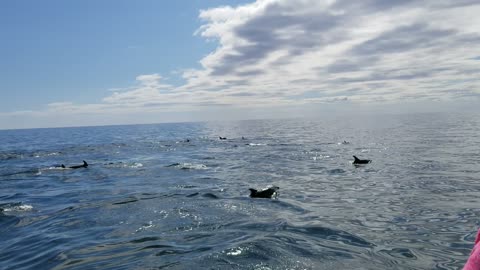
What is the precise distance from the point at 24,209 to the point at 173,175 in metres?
11.8

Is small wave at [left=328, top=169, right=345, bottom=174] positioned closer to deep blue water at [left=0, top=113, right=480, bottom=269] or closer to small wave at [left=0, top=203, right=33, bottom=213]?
deep blue water at [left=0, top=113, right=480, bottom=269]

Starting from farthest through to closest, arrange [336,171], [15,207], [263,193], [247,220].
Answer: [336,171] → [263,193] → [15,207] → [247,220]

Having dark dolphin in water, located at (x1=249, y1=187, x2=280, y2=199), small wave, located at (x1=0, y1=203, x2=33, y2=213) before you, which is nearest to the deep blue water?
small wave, located at (x1=0, y1=203, x2=33, y2=213)

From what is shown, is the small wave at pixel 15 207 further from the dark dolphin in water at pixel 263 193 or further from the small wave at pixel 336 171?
the small wave at pixel 336 171

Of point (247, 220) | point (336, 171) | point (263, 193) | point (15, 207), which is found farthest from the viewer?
point (336, 171)

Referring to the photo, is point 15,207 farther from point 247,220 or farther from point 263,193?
point 263,193

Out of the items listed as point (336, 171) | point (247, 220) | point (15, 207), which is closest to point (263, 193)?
point (247, 220)

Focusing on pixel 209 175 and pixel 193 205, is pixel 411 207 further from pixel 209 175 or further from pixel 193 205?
pixel 209 175

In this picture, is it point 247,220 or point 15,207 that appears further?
point 15,207

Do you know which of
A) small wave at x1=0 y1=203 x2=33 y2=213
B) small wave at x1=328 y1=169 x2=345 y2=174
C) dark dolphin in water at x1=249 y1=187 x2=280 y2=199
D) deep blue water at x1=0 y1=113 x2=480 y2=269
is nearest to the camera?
deep blue water at x1=0 y1=113 x2=480 y2=269

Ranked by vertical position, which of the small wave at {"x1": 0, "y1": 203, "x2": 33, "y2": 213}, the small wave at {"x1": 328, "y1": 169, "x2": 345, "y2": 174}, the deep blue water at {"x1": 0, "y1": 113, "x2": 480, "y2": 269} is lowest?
the small wave at {"x1": 328, "y1": 169, "x2": 345, "y2": 174}

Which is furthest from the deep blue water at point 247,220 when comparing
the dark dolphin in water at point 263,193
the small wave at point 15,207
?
the dark dolphin in water at point 263,193

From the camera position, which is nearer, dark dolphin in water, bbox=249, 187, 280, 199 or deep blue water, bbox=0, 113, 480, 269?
deep blue water, bbox=0, 113, 480, 269

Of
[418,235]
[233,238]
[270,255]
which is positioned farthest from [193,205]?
[418,235]
